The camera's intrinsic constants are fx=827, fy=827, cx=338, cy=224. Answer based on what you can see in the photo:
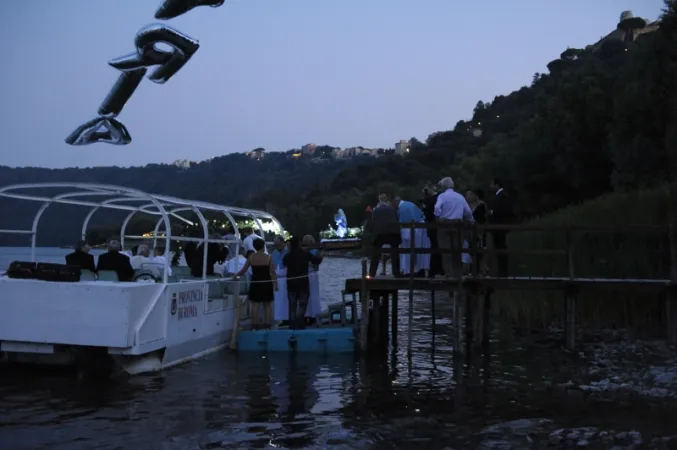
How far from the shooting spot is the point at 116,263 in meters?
14.8

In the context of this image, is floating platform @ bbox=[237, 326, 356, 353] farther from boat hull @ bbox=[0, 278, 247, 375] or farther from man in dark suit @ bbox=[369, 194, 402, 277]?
boat hull @ bbox=[0, 278, 247, 375]

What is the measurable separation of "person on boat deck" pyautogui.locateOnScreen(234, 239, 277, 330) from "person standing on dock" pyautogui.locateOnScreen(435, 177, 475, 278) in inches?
138

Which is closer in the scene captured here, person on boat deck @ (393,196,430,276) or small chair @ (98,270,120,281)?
small chair @ (98,270,120,281)

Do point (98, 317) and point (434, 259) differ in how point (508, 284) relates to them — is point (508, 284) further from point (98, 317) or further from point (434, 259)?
point (98, 317)

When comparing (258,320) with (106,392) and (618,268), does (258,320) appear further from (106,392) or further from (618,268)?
(618,268)

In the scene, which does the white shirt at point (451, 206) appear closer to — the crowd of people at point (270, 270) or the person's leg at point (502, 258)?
the person's leg at point (502, 258)

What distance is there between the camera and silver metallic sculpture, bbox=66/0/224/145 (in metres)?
26.3

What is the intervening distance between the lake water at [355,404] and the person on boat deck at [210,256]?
202cm

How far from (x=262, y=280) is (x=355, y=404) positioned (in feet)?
17.9

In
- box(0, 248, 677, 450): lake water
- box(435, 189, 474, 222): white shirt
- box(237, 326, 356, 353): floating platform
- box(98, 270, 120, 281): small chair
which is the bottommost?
box(0, 248, 677, 450): lake water

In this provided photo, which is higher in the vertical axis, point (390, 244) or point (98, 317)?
point (390, 244)

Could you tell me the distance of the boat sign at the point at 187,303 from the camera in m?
14.3

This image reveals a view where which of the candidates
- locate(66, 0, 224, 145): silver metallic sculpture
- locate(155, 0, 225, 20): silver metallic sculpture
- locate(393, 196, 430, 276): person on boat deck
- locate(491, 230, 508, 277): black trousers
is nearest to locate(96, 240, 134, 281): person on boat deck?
locate(393, 196, 430, 276): person on boat deck

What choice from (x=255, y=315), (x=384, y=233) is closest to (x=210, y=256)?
(x=255, y=315)
